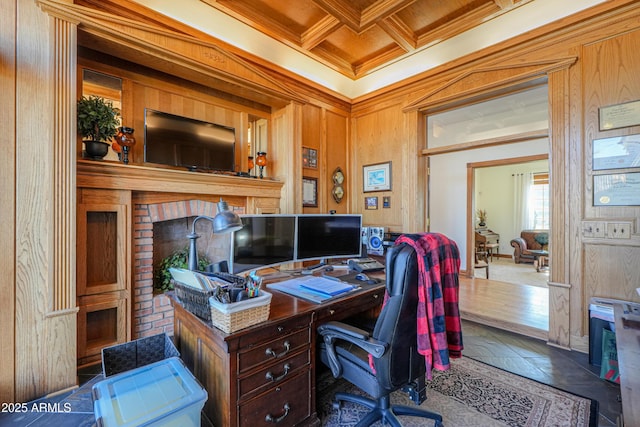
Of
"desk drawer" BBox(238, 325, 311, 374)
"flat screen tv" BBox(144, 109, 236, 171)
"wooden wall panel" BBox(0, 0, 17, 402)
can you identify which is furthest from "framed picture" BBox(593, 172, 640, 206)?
"wooden wall panel" BBox(0, 0, 17, 402)

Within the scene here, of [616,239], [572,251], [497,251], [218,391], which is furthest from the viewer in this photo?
[497,251]

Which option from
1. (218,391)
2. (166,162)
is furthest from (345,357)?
(166,162)

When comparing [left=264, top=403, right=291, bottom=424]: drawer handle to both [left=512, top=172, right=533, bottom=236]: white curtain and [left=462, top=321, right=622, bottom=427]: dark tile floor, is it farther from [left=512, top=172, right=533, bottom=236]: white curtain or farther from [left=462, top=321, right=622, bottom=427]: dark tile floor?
[left=512, top=172, right=533, bottom=236]: white curtain

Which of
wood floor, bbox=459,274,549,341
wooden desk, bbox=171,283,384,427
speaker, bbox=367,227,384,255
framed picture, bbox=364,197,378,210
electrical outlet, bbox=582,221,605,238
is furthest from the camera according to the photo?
framed picture, bbox=364,197,378,210

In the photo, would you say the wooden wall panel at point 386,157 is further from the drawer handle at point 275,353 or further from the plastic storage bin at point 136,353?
the plastic storage bin at point 136,353

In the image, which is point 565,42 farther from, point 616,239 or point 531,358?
point 531,358

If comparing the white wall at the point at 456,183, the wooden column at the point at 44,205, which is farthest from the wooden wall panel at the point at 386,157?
the wooden column at the point at 44,205

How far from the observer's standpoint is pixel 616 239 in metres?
2.23

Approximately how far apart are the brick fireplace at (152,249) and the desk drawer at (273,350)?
1777 mm

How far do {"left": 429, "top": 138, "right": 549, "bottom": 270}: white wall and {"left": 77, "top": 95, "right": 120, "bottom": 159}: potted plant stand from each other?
513 cm

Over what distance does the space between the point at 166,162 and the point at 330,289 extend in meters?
1.99

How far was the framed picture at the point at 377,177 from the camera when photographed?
3.79 metres

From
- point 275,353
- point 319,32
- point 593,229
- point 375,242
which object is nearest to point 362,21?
point 319,32

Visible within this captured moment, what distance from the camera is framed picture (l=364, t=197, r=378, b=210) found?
12.9 feet
